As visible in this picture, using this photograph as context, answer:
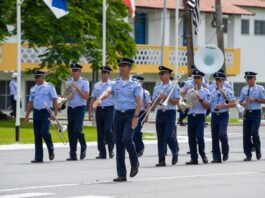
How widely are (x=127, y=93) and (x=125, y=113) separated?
0.33 meters

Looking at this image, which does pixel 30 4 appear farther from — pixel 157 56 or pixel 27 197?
pixel 27 197

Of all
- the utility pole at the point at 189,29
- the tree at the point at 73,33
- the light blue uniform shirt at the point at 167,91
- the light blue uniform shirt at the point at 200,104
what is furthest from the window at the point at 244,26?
the light blue uniform shirt at the point at 167,91

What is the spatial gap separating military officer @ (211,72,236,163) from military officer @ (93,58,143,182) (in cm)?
516

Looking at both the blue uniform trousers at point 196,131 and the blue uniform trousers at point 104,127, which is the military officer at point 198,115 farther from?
the blue uniform trousers at point 104,127

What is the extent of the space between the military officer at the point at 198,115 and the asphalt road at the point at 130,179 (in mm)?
450

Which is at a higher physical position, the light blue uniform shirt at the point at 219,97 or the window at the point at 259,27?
the window at the point at 259,27

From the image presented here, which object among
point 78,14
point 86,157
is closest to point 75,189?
point 86,157

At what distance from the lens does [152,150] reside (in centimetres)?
2877

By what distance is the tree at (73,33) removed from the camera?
131ft

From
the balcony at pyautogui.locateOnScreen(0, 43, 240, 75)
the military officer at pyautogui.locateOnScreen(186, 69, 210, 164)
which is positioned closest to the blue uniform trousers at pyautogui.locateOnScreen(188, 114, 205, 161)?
the military officer at pyautogui.locateOnScreen(186, 69, 210, 164)

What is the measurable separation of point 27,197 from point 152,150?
42.8 feet

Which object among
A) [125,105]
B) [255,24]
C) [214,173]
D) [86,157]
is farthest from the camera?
[255,24]

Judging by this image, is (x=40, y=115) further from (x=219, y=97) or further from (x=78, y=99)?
(x=219, y=97)

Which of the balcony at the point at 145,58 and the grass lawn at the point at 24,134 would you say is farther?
the balcony at the point at 145,58
